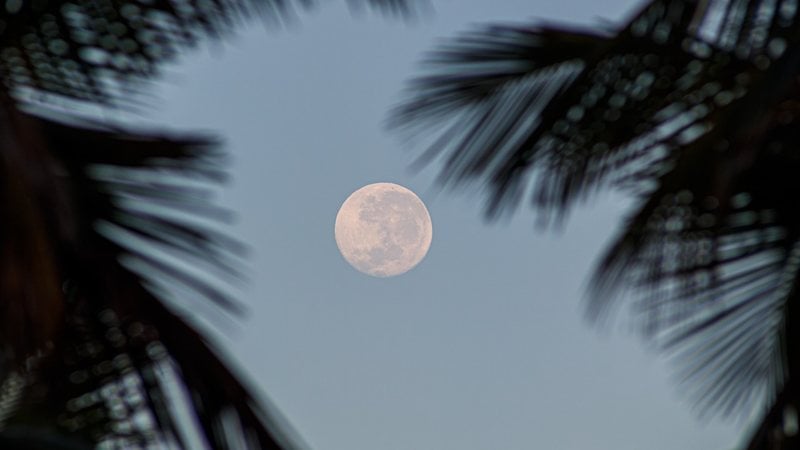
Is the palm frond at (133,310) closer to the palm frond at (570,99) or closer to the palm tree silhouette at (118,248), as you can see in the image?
the palm tree silhouette at (118,248)

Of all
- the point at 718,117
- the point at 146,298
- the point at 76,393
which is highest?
the point at 718,117

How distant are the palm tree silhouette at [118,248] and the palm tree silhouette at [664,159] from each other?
0.63 metres

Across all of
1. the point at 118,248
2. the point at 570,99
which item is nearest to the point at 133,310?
the point at 118,248

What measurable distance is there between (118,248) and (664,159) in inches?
60.7

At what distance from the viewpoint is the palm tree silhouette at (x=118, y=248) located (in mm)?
2629

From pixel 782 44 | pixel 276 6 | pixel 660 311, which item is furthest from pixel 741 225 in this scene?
pixel 276 6

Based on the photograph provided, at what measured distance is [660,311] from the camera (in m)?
3.41

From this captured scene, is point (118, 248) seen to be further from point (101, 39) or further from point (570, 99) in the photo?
point (570, 99)

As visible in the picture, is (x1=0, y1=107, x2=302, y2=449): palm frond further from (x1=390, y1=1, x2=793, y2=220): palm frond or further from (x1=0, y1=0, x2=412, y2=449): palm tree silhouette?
(x1=390, y1=1, x2=793, y2=220): palm frond

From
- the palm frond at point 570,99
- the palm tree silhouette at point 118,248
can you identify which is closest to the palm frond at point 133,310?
the palm tree silhouette at point 118,248

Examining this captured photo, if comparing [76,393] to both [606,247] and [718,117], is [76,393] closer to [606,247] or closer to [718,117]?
[606,247]

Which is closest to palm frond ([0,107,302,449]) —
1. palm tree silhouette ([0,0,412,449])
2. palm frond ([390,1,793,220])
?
palm tree silhouette ([0,0,412,449])

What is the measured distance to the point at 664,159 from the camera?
324 cm

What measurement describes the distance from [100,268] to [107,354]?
0.24 m
